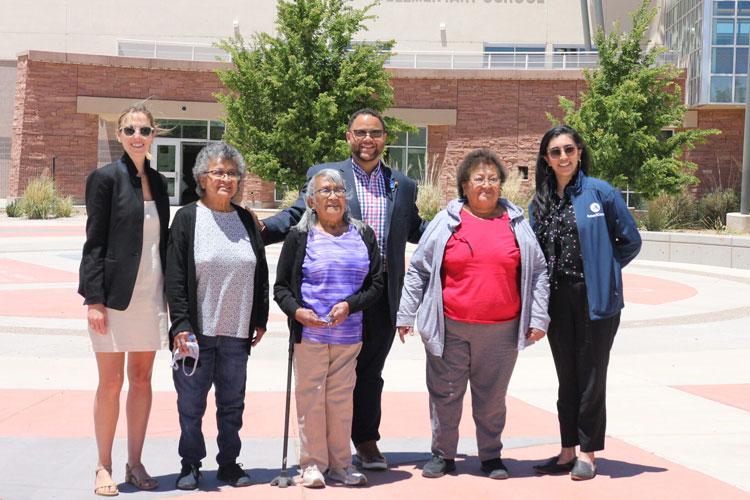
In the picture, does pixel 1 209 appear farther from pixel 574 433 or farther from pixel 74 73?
pixel 574 433

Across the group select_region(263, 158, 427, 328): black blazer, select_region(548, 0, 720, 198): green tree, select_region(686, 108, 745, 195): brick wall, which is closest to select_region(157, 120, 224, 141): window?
select_region(548, 0, 720, 198): green tree

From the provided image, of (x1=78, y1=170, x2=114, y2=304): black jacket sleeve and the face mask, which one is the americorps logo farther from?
(x1=78, y1=170, x2=114, y2=304): black jacket sleeve

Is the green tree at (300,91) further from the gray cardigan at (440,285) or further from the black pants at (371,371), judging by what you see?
the gray cardigan at (440,285)

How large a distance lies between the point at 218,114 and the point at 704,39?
A: 62.7 ft

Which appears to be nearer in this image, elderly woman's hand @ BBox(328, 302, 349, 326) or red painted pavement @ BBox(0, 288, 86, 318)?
elderly woman's hand @ BBox(328, 302, 349, 326)

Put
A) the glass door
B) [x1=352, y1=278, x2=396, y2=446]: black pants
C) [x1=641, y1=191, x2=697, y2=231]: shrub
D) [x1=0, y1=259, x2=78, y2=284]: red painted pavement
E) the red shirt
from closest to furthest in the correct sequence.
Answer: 1. the red shirt
2. [x1=352, y1=278, x2=396, y2=446]: black pants
3. [x1=0, y1=259, x2=78, y2=284]: red painted pavement
4. [x1=641, y1=191, x2=697, y2=231]: shrub
5. the glass door

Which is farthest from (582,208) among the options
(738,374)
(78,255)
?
(78,255)

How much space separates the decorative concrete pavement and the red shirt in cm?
97

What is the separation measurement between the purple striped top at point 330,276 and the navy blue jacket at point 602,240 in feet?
4.26

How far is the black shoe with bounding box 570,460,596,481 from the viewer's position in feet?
18.8

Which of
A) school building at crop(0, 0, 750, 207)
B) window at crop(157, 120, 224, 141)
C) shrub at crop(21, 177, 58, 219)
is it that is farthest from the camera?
window at crop(157, 120, 224, 141)

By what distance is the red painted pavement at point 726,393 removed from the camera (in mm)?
7852

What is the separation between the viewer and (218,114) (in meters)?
40.8

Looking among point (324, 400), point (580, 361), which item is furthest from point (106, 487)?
point (580, 361)
